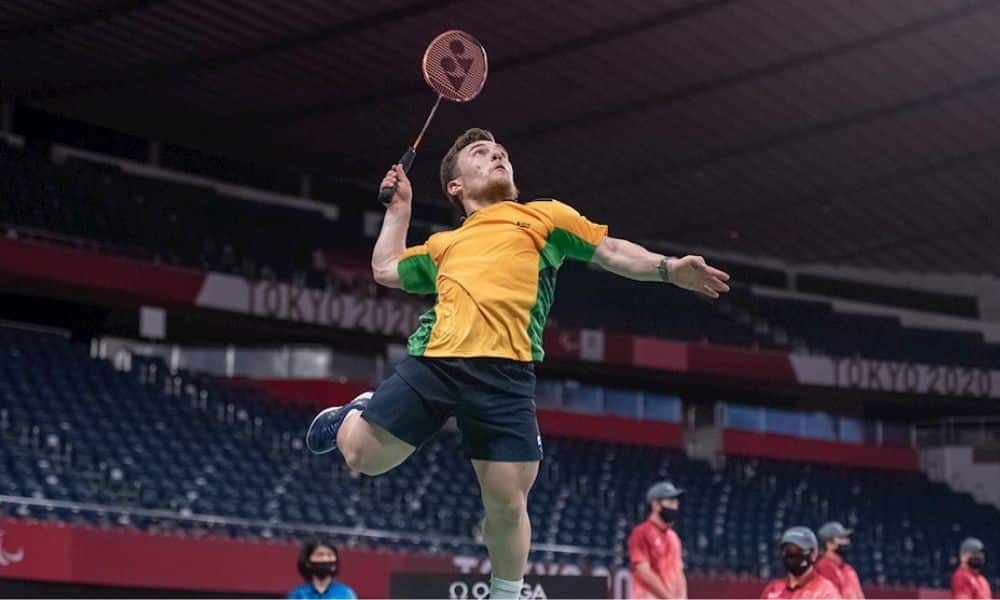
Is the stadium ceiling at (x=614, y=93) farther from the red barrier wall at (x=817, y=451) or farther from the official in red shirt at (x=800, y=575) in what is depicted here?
the official in red shirt at (x=800, y=575)

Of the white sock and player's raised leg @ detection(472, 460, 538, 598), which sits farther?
the white sock

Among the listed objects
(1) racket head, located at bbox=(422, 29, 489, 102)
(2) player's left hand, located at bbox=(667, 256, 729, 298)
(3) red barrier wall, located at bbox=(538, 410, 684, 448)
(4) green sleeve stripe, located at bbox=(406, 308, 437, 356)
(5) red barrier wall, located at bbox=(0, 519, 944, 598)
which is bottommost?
(5) red barrier wall, located at bbox=(0, 519, 944, 598)

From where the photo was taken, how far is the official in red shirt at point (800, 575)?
32.2ft

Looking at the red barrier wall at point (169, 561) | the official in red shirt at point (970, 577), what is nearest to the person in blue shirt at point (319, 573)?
the official in red shirt at point (970, 577)

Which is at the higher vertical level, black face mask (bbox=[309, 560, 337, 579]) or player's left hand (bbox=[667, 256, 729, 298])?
player's left hand (bbox=[667, 256, 729, 298])

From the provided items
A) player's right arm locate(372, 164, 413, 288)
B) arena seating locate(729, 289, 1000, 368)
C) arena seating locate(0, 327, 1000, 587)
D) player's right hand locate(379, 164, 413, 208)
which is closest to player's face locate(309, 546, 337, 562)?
player's right arm locate(372, 164, 413, 288)

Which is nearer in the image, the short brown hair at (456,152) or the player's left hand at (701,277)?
the player's left hand at (701,277)

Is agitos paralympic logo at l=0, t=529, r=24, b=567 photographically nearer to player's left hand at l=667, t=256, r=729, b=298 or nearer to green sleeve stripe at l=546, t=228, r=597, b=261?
green sleeve stripe at l=546, t=228, r=597, b=261

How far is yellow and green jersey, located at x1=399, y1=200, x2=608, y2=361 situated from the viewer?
5.78 meters

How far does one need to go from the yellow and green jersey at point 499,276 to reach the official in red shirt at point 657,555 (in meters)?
6.32

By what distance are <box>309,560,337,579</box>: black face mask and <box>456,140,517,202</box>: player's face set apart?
4158 millimetres

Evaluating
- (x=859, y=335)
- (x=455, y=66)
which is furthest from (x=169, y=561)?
(x=859, y=335)

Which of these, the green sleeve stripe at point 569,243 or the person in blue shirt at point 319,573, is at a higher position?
the green sleeve stripe at point 569,243

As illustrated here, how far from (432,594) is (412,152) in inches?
159
